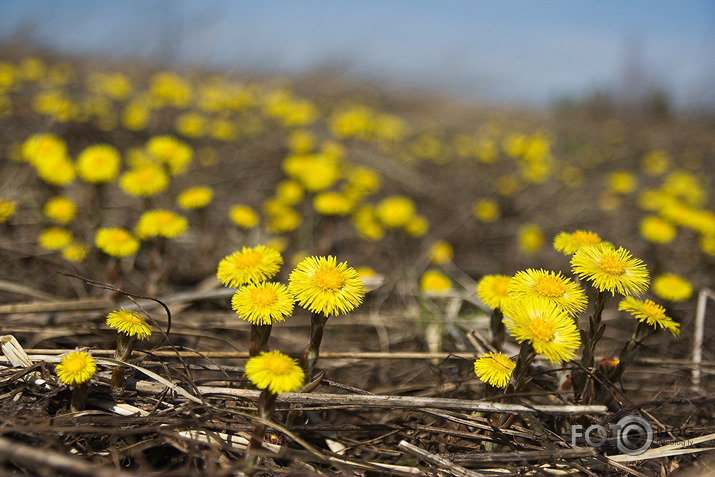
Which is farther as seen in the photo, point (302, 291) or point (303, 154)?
point (303, 154)

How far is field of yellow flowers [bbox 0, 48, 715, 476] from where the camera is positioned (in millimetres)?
1289

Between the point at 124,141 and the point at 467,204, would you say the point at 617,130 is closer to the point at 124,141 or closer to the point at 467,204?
the point at 467,204

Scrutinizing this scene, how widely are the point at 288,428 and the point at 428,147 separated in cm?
481

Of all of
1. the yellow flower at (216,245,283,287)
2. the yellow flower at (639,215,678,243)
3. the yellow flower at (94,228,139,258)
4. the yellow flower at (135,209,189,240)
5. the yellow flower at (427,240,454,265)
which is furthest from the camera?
the yellow flower at (427,240,454,265)

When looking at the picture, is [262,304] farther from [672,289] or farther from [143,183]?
[672,289]

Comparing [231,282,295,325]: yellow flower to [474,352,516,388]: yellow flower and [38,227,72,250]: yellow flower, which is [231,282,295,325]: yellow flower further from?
[38,227,72,250]: yellow flower

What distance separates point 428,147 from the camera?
566 centimetres

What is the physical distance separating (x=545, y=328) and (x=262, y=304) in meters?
0.79

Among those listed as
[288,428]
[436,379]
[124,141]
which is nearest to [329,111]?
[124,141]

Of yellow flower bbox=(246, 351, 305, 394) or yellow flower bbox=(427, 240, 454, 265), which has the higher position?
yellow flower bbox=(427, 240, 454, 265)

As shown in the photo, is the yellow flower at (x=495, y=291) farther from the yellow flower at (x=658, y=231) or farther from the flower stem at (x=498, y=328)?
the yellow flower at (x=658, y=231)

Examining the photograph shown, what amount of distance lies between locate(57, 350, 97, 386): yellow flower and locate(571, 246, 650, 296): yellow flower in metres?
1.45

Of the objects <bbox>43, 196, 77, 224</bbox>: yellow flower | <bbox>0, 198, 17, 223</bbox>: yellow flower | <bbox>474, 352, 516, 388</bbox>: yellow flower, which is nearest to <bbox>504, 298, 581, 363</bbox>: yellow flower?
<bbox>474, 352, 516, 388</bbox>: yellow flower

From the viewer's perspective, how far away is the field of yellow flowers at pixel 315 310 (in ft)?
4.23
